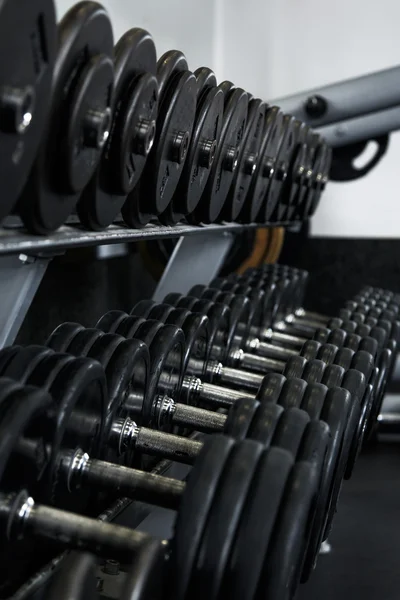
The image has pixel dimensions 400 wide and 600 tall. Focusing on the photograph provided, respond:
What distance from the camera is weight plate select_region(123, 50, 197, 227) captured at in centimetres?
89

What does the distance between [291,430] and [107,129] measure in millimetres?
337

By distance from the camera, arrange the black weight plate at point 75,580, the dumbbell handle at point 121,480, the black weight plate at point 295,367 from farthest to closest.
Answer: the black weight plate at point 295,367 → the dumbbell handle at point 121,480 → the black weight plate at point 75,580

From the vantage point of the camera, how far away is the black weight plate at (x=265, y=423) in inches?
27.0

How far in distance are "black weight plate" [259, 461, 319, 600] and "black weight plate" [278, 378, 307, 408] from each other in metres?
0.26

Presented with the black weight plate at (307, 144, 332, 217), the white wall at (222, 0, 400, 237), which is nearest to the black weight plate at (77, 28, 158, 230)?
the black weight plate at (307, 144, 332, 217)

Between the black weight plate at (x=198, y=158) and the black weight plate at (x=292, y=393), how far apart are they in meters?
0.32

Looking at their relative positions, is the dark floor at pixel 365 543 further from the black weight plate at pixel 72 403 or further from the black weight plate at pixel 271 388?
the black weight plate at pixel 72 403

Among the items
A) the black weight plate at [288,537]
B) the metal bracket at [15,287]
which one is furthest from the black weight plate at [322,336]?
the black weight plate at [288,537]

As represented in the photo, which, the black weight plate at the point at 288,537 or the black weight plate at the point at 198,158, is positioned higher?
the black weight plate at the point at 198,158

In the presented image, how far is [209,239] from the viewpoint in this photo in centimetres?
168

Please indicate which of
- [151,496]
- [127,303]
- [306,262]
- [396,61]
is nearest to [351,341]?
[151,496]

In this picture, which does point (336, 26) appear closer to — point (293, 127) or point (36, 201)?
point (293, 127)

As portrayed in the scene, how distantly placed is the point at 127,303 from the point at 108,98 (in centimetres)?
145

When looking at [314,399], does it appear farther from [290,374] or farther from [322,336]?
[322,336]
